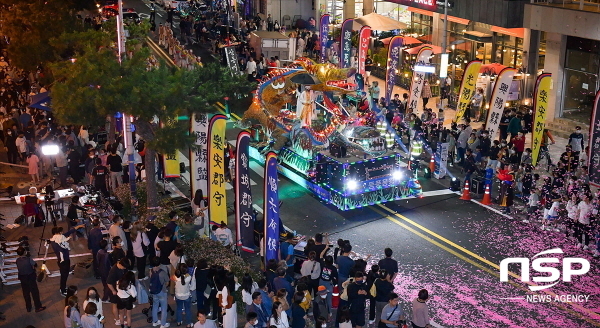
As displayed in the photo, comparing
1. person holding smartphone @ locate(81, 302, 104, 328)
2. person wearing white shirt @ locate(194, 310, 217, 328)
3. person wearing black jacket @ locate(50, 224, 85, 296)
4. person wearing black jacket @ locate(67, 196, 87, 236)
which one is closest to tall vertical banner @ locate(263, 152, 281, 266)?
person wearing white shirt @ locate(194, 310, 217, 328)

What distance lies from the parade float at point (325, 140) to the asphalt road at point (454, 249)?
1.50 feet

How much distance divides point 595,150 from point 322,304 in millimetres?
10198

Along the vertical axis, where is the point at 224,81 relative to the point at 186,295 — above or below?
above

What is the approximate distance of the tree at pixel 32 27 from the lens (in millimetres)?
29000

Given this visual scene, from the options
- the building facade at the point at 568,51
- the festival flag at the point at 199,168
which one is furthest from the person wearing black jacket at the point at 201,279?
the building facade at the point at 568,51

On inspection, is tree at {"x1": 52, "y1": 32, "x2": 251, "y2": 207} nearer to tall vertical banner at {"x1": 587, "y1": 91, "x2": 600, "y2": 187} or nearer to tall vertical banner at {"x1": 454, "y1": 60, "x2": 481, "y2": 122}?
tall vertical banner at {"x1": 587, "y1": 91, "x2": 600, "y2": 187}

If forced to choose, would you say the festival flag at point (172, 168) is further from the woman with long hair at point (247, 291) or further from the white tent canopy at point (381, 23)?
the white tent canopy at point (381, 23)

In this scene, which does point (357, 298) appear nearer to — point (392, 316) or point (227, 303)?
point (392, 316)

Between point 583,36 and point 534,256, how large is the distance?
12788 millimetres

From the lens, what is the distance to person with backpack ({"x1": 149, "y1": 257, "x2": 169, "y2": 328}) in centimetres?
1498

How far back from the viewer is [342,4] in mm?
49188

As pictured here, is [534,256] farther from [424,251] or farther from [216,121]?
[216,121]

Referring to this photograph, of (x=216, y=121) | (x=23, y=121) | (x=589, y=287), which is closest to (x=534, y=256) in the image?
(x=589, y=287)

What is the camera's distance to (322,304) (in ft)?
53.4
